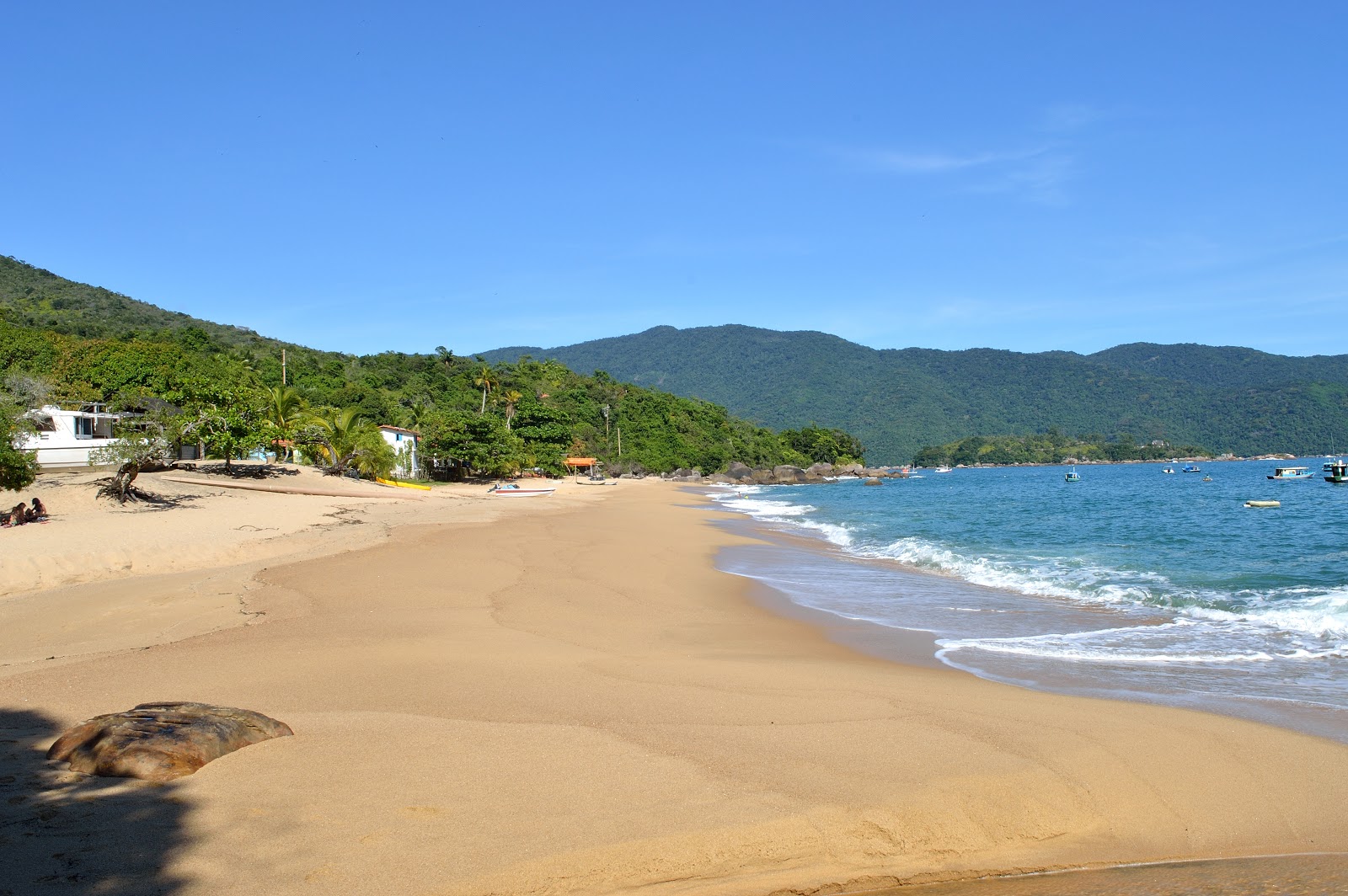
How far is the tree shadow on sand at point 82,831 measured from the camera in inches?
131

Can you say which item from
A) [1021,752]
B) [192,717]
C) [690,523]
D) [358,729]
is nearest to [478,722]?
[358,729]

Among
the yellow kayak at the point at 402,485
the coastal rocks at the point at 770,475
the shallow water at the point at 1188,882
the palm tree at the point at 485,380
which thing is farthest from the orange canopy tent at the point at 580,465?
the shallow water at the point at 1188,882

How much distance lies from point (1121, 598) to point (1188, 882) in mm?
10055

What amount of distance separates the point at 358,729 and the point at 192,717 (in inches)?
39.2

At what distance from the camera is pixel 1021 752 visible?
5426 millimetres

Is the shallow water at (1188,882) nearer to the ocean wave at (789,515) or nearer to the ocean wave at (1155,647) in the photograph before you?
the ocean wave at (1155,647)

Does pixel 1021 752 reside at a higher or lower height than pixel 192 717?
lower

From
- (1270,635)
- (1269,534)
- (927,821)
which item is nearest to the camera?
(927,821)

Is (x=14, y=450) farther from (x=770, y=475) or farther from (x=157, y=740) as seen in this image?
(x=770, y=475)

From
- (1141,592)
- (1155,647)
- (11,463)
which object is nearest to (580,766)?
(1155,647)

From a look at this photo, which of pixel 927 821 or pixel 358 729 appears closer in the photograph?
pixel 927 821

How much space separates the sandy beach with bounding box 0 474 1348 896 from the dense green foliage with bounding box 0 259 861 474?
2142 centimetres

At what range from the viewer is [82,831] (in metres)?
3.67

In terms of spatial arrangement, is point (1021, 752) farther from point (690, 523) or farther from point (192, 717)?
point (690, 523)
